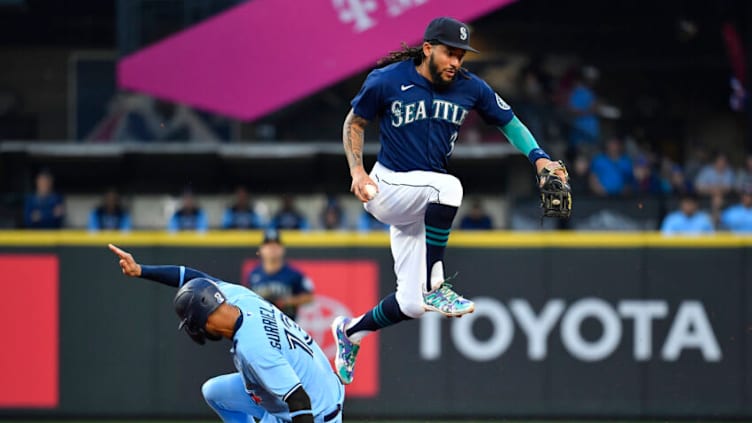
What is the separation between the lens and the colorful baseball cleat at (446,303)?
8616 millimetres

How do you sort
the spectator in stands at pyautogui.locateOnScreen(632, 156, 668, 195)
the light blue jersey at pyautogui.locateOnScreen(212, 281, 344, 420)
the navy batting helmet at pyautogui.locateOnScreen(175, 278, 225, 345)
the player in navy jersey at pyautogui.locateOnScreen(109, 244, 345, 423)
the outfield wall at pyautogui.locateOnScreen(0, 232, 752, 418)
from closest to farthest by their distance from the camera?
the navy batting helmet at pyautogui.locateOnScreen(175, 278, 225, 345), the player in navy jersey at pyautogui.locateOnScreen(109, 244, 345, 423), the light blue jersey at pyautogui.locateOnScreen(212, 281, 344, 420), the outfield wall at pyautogui.locateOnScreen(0, 232, 752, 418), the spectator in stands at pyautogui.locateOnScreen(632, 156, 668, 195)

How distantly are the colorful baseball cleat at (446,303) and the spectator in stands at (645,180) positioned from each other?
840 cm

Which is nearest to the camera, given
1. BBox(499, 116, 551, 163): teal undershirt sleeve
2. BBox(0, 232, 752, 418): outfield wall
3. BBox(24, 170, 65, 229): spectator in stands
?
BBox(499, 116, 551, 163): teal undershirt sleeve

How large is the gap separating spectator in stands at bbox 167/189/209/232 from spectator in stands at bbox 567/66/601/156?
5.17 m

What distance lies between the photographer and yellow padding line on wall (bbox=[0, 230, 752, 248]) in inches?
560

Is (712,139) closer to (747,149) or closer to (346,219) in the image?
(747,149)

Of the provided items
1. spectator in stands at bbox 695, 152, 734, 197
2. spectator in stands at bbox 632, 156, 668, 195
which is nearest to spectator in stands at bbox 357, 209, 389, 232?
spectator in stands at bbox 632, 156, 668, 195

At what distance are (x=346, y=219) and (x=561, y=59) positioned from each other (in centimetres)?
492

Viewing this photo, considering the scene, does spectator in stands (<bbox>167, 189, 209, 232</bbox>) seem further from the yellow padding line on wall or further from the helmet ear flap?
the helmet ear flap

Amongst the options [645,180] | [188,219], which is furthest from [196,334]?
[645,180]

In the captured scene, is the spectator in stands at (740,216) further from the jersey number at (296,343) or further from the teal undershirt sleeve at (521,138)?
the jersey number at (296,343)

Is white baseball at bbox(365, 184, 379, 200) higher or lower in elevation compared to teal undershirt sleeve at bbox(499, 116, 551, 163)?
lower

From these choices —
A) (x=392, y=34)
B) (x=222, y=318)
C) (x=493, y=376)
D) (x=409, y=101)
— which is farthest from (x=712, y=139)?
(x=222, y=318)

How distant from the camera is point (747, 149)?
1855 cm
